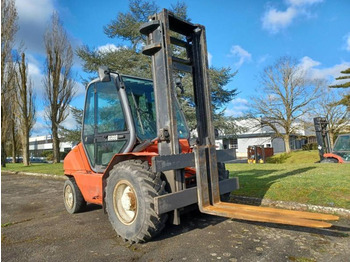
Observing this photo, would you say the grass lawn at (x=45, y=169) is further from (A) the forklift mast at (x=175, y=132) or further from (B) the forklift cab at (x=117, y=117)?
(A) the forklift mast at (x=175, y=132)

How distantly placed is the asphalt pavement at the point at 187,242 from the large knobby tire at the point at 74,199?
1.72 ft

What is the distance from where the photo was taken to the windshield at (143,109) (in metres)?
4.49

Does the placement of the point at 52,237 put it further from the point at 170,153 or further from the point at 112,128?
the point at 170,153

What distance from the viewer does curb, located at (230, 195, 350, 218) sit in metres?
4.63

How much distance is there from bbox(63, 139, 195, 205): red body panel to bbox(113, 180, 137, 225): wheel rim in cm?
44

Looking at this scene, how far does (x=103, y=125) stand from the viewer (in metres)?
5.04

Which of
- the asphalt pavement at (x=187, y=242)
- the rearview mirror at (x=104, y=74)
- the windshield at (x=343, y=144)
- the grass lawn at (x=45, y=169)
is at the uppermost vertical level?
the rearview mirror at (x=104, y=74)

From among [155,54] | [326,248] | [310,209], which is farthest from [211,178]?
[310,209]

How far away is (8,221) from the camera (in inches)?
214

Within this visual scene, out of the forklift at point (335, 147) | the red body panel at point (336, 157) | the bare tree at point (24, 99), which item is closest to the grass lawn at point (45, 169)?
the bare tree at point (24, 99)

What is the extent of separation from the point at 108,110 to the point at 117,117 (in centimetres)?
36

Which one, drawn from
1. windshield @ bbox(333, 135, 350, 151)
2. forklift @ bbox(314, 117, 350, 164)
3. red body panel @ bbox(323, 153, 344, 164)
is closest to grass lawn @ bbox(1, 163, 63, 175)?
red body panel @ bbox(323, 153, 344, 164)

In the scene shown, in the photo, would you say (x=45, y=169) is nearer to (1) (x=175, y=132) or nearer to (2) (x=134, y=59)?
(2) (x=134, y=59)

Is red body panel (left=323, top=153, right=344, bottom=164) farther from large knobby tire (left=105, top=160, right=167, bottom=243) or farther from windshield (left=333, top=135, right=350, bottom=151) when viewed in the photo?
large knobby tire (left=105, top=160, right=167, bottom=243)
